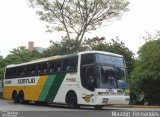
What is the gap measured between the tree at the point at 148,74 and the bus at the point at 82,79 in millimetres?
10974

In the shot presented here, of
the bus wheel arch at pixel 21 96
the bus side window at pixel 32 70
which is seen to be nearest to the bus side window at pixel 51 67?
the bus side window at pixel 32 70

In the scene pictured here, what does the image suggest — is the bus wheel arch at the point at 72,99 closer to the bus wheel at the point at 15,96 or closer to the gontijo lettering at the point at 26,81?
the gontijo lettering at the point at 26,81

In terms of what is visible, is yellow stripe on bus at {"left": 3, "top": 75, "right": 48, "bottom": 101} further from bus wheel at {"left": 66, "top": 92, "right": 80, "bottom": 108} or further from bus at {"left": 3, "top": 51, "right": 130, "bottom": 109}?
bus wheel at {"left": 66, "top": 92, "right": 80, "bottom": 108}

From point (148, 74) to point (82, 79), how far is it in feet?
44.1

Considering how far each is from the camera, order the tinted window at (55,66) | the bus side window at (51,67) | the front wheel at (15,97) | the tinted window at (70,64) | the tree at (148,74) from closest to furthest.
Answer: the tinted window at (70,64)
the tinted window at (55,66)
the bus side window at (51,67)
the front wheel at (15,97)
the tree at (148,74)

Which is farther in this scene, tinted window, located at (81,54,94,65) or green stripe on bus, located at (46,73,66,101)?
green stripe on bus, located at (46,73,66,101)

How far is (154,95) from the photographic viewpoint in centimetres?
3531

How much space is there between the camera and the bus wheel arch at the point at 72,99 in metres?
23.8

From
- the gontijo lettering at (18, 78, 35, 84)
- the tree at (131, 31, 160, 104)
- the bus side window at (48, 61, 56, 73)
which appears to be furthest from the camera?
the tree at (131, 31, 160, 104)

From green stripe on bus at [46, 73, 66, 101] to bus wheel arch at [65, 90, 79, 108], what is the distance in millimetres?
1116

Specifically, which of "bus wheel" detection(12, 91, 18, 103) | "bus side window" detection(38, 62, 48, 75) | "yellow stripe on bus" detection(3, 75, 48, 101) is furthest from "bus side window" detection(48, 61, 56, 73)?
"bus wheel" detection(12, 91, 18, 103)

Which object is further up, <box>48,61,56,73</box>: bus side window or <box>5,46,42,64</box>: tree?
<box>5,46,42,64</box>: tree

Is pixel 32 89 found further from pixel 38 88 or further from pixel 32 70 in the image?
pixel 32 70

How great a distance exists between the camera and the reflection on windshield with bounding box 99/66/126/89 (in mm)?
22250
